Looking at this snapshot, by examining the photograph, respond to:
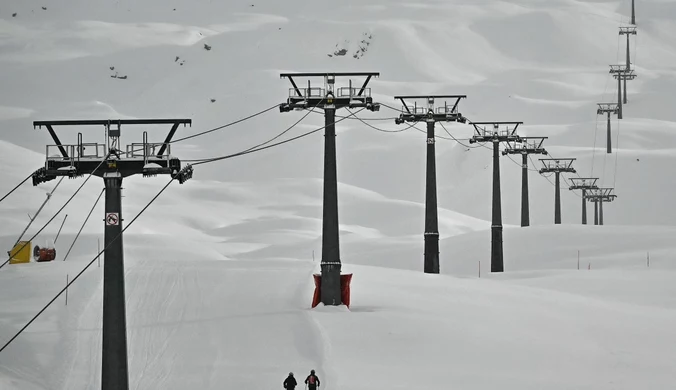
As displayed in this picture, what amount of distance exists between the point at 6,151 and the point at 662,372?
90.9m

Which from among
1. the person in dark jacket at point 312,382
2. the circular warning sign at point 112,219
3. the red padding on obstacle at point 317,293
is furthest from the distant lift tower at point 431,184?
the person in dark jacket at point 312,382

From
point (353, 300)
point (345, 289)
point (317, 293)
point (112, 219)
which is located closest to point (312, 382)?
point (112, 219)

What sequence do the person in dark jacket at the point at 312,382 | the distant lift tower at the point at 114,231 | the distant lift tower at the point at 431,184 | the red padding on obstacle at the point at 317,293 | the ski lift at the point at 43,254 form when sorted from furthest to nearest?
the ski lift at the point at 43,254, the distant lift tower at the point at 431,184, the red padding on obstacle at the point at 317,293, the distant lift tower at the point at 114,231, the person in dark jacket at the point at 312,382

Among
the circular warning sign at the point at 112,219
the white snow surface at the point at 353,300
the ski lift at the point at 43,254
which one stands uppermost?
the circular warning sign at the point at 112,219

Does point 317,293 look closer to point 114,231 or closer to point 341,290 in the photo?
point 341,290

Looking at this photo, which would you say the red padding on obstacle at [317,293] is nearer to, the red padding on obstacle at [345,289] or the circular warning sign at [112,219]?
the red padding on obstacle at [345,289]

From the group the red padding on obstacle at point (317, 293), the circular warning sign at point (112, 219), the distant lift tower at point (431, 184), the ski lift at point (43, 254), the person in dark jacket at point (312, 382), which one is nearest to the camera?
the person in dark jacket at point (312, 382)

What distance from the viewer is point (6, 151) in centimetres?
11094

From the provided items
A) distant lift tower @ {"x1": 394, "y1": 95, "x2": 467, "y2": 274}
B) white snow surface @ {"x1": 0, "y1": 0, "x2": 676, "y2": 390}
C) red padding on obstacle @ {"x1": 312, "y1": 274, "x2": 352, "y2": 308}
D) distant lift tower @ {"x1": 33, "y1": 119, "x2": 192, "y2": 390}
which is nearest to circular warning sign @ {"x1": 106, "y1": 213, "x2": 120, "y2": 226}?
distant lift tower @ {"x1": 33, "y1": 119, "x2": 192, "y2": 390}

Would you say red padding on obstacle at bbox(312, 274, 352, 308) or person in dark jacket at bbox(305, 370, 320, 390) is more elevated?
red padding on obstacle at bbox(312, 274, 352, 308)

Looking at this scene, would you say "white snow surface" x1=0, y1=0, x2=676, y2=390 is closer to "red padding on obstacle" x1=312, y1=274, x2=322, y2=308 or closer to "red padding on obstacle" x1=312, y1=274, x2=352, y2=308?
"red padding on obstacle" x1=312, y1=274, x2=352, y2=308

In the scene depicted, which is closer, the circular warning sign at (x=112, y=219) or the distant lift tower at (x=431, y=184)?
the circular warning sign at (x=112, y=219)

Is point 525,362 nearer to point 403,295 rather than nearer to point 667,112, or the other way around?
point 403,295

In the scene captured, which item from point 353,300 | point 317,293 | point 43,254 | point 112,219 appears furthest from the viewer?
point 43,254
